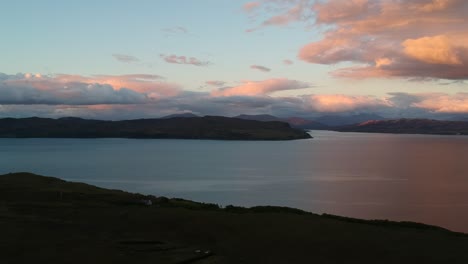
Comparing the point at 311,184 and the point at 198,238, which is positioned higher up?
the point at 198,238

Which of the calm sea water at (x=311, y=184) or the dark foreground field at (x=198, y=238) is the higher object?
the dark foreground field at (x=198, y=238)

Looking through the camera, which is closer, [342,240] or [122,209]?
[342,240]

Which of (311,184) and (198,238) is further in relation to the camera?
(311,184)

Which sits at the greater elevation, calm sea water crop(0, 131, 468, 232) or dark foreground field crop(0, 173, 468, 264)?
dark foreground field crop(0, 173, 468, 264)

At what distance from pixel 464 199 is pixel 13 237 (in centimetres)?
7037

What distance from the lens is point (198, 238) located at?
34.6 meters

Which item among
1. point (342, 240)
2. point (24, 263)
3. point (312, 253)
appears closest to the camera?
point (24, 263)

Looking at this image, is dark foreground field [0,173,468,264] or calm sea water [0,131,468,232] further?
calm sea water [0,131,468,232]

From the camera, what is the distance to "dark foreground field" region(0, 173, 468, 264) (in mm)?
Result: 28766

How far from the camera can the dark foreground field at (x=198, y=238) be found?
28766 millimetres

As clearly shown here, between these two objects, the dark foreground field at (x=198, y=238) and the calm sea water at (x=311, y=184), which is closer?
the dark foreground field at (x=198, y=238)

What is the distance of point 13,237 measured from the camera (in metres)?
32.0

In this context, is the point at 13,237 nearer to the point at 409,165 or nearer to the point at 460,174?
the point at 460,174

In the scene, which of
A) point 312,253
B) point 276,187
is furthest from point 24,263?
point 276,187
